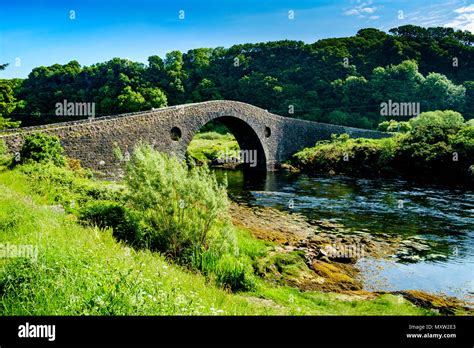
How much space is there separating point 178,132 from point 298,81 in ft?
135

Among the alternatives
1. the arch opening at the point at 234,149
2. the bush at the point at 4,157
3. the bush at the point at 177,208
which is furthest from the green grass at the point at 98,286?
the arch opening at the point at 234,149

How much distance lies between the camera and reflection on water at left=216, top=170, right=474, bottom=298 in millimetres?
12727

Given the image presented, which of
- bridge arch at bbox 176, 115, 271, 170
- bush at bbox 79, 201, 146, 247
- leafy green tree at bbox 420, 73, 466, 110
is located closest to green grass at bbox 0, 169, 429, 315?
bush at bbox 79, 201, 146, 247

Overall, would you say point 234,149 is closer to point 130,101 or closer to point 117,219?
point 130,101

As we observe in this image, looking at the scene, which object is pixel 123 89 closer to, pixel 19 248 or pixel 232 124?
pixel 232 124

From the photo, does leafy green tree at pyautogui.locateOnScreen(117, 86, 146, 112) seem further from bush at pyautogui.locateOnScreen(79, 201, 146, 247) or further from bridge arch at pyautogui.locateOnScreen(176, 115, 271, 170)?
bush at pyautogui.locateOnScreen(79, 201, 146, 247)

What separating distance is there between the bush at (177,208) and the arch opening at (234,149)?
26.7 meters

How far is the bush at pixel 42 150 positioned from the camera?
1773 cm

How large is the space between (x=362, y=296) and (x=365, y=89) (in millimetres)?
57722

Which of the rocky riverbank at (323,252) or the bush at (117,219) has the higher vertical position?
the bush at (117,219)

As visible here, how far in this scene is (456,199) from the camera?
25.2 meters

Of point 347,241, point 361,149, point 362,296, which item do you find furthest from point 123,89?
point 362,296

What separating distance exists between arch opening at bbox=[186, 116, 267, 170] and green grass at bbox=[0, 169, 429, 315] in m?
29.6

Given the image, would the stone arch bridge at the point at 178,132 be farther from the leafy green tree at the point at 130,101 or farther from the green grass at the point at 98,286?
the leafy green tree at the point at 130,101
